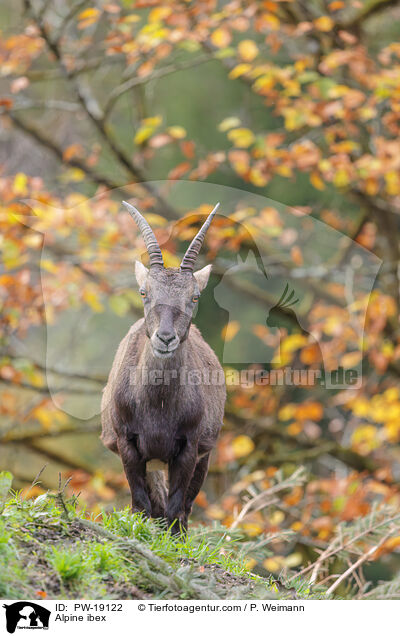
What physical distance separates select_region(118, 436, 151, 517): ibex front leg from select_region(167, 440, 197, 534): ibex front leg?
0.64 ft

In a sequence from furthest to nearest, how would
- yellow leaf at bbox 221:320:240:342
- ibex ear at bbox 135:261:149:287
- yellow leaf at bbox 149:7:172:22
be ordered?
yellow leaf at bbox 149:7:172:22 < yellow leaf at bbox 221:320:240:342 < ibex ear at bbox 135:261:149:287

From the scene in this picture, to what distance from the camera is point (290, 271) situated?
443 inches

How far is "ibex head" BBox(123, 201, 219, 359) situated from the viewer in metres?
5.05

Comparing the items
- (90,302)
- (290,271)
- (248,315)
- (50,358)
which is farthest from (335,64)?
(50,358)

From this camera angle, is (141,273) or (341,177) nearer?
(141,273)

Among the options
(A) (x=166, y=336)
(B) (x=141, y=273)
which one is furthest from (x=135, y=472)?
(B) (x=141, y=273)

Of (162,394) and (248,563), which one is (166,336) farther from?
(248,563)

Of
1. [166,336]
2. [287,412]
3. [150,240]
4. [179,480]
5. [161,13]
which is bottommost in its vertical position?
[287,412]

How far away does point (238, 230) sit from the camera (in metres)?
10.4

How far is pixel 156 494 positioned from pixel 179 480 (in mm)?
671

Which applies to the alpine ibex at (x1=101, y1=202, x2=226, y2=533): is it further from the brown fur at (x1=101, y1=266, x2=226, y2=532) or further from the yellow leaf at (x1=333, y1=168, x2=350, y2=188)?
the yellow leaf at (x1=333, y1=168, x2=350, y2=188)

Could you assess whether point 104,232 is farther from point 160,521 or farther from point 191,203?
point 160,521

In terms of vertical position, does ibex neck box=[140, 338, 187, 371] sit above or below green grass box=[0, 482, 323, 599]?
above
